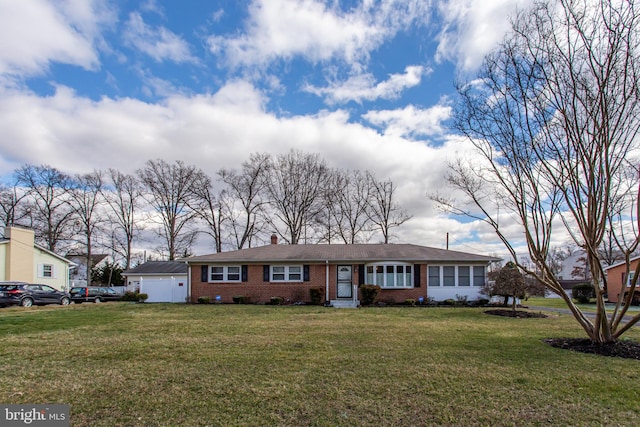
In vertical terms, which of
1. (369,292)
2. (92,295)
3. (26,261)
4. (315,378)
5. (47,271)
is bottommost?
(92,295)

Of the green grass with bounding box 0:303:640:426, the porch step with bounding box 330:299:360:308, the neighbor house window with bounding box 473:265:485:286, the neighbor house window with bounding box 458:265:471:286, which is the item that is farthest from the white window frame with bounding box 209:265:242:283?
the neighbor house window with bounding box 473:265:485:286

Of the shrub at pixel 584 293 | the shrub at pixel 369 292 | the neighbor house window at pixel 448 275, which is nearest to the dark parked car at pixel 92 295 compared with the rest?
the shrub at pixel 369 292

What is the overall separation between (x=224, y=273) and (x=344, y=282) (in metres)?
6.78

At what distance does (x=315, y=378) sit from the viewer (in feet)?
19.2

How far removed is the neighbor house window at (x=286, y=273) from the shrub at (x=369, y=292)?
3743 mm

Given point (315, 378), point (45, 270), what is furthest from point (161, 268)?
point (315, 378)

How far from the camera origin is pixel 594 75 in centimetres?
819

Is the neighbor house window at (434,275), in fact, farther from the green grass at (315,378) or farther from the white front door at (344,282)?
the green grass at (315,378)

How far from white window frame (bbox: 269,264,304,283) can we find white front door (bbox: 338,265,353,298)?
2.11m

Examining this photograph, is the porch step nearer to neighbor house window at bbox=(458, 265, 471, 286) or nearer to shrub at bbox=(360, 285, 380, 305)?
shrub at bbox=(360, 285, 380, 305)

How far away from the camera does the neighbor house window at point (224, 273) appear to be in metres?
22.5

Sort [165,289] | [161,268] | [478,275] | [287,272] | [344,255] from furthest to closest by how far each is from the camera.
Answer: [161,268] < [165,289] < [344,255] < [287,272] < [478,275]

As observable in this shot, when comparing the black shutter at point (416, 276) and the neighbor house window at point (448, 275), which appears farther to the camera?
the neighbor house window at point (448, 275)

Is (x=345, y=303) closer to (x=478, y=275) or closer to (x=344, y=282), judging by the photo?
(x=344, y=282)
